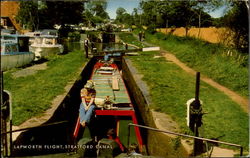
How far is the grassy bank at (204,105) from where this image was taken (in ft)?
22.0

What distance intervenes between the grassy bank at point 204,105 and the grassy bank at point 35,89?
3.15 metres

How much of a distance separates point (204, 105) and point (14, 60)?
9.07 metres

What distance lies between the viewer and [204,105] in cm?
883

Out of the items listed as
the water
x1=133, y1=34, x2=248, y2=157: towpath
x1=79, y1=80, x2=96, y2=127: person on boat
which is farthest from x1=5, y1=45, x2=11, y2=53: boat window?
the water

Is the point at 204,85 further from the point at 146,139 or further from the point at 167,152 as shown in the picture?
the point at 167,152

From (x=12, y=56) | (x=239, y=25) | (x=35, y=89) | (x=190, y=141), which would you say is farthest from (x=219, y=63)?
(x=12, y=56)

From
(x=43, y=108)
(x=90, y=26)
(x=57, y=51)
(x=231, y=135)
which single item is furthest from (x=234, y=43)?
(x=90, y=26)

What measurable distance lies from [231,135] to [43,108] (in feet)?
15.1

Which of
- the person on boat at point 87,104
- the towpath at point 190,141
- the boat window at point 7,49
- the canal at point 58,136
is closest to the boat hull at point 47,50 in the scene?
the boat window at point 7,49

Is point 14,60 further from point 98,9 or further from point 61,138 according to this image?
point 61,138

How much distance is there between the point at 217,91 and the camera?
10.7 meters

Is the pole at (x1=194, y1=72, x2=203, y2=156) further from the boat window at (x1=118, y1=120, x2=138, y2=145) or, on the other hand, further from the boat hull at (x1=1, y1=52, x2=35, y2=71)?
the boat hull at (x1=1, y1=52, x2=35, y2=71)

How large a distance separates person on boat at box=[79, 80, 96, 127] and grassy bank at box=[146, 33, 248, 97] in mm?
6062

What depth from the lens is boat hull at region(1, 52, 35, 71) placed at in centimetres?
1316
